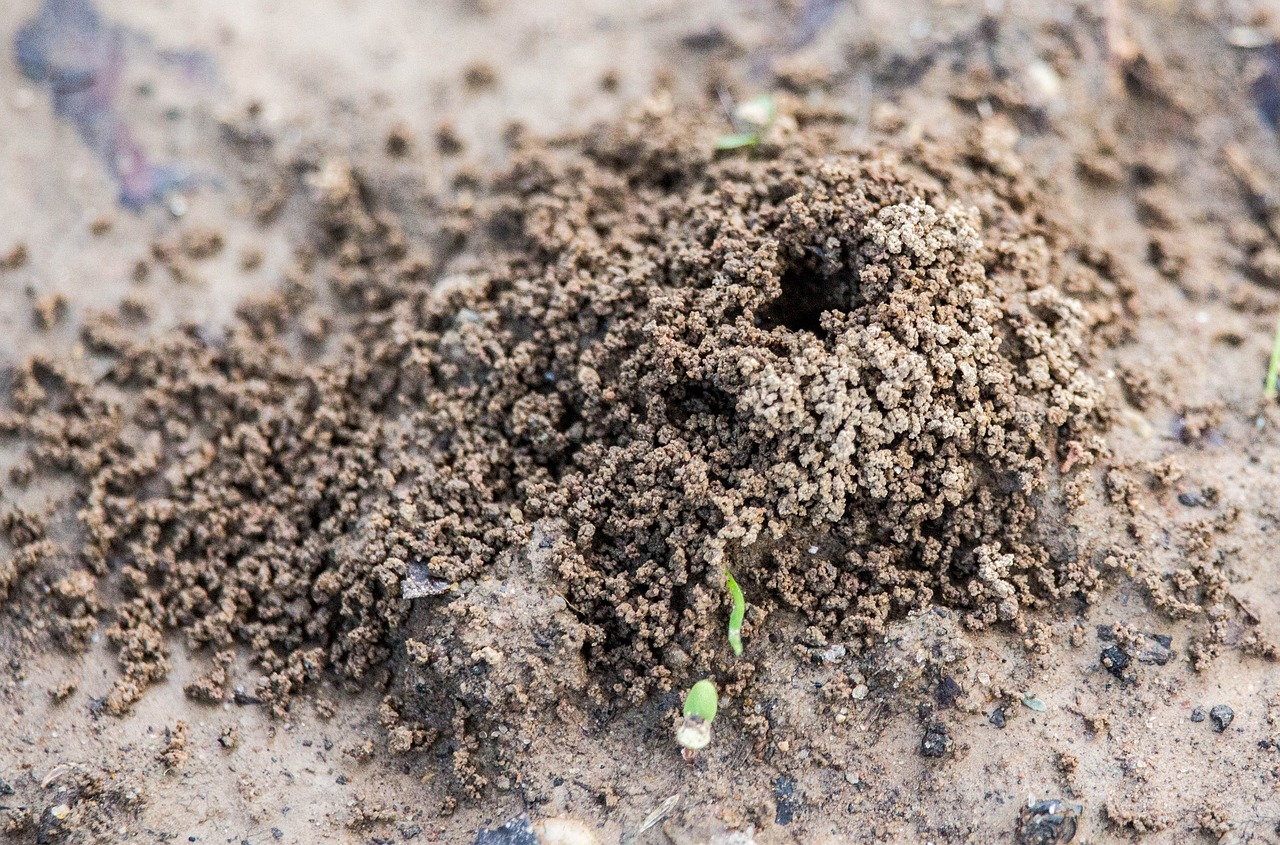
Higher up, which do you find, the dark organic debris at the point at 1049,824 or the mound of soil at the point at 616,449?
the mound of soil at the point at 616,449

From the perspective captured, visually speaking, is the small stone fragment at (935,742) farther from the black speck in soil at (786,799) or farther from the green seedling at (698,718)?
the green seedling at (698,718)

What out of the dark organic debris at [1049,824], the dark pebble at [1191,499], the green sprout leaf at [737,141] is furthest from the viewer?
the green sprout leaf at [737,141]

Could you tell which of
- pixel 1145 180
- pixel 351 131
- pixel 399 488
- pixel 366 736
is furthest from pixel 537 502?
pixel 1145 180

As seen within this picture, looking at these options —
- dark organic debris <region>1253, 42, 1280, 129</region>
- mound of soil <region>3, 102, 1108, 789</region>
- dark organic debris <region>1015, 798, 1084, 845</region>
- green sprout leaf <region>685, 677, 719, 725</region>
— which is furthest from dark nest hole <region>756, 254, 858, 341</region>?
dark organic debris <region>1253, 42, 1280, 129</region>

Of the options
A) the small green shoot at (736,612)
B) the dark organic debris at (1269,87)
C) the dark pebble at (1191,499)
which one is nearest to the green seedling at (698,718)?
the small green shoot at (736,612)

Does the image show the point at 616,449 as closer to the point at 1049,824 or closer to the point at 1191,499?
the point at 1049,824

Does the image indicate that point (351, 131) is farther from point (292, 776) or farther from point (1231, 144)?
point (1231, 144)

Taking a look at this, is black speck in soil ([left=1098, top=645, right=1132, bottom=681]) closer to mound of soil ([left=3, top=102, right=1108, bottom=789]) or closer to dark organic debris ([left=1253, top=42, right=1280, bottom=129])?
mound of soil ([left=3, top=102, right=1108, bottom=789])
